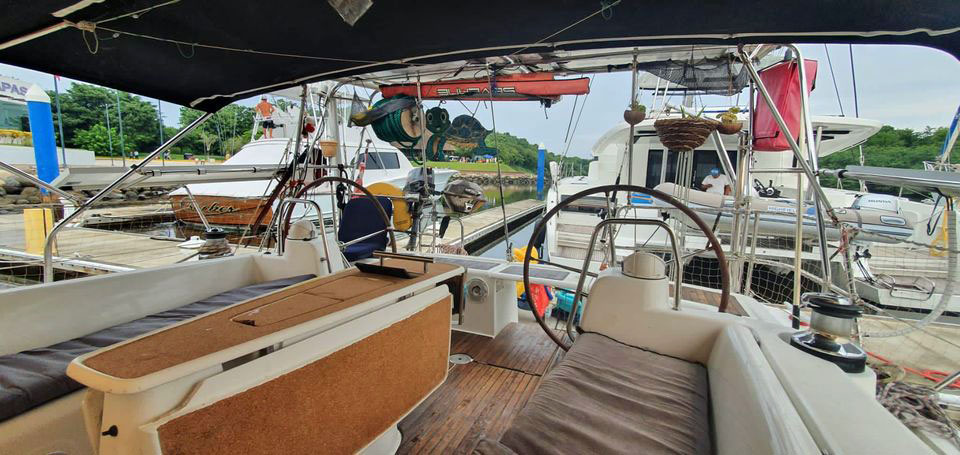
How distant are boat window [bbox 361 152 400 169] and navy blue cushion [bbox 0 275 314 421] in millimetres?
7096

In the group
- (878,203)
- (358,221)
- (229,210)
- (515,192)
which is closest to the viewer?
(358,221)

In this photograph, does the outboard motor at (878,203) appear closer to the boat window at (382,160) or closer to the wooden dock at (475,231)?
the wooden dock at (475,231)

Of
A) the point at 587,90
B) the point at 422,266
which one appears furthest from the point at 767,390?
the point at 587,90

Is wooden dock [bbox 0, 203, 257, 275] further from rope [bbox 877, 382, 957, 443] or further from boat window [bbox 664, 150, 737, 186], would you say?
boat window [bbox 664, 150, 737, 186]

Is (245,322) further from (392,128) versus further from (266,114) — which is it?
(266,114)

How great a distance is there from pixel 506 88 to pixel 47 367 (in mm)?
2790

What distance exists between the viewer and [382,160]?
29.9ft

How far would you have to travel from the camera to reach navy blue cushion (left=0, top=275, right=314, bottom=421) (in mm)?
1076

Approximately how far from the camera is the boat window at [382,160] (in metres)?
8.72

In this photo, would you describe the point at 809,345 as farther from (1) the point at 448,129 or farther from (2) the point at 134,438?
(1) the point at 448,129

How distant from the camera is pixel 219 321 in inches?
40.8

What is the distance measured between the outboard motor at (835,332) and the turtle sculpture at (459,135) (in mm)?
2698

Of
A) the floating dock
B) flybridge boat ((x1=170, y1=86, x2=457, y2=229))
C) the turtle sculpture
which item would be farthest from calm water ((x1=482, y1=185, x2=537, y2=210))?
the turtle sculpture

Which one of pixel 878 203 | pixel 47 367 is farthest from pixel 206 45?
pixel 878 203
